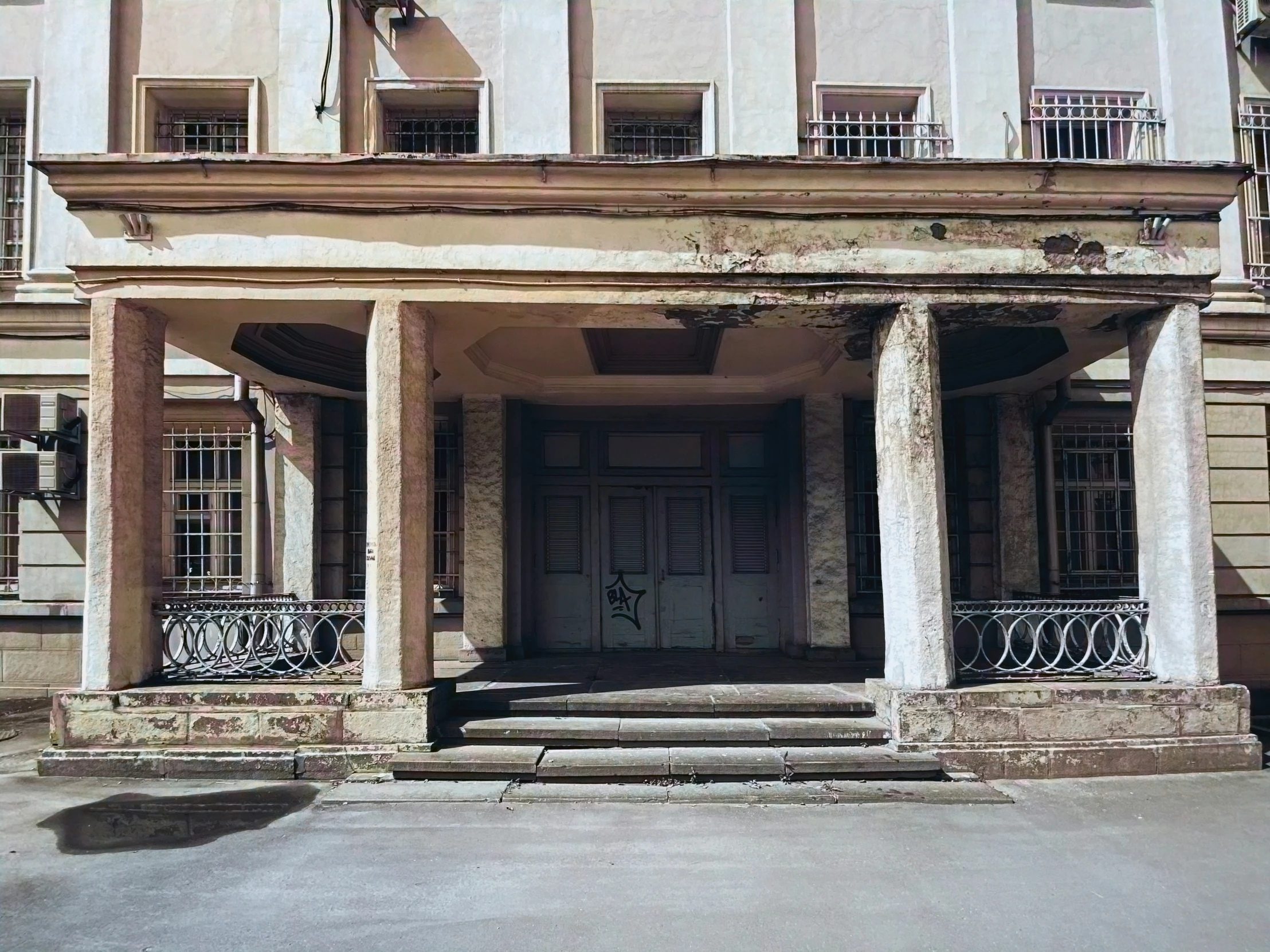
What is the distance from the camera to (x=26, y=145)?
33.0ft

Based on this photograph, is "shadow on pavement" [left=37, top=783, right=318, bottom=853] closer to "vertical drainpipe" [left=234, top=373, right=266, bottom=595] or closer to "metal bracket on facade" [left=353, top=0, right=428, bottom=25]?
"vertical drainpipe" [left=234, top=373, right=266, bottom=595]

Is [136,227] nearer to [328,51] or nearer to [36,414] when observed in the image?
[328,51]

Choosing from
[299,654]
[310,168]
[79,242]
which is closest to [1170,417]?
[310,168]

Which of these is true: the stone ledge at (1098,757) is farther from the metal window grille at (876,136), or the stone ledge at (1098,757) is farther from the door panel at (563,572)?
the metal window grille at (876,136)

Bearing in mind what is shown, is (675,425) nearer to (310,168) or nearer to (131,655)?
(310,168)

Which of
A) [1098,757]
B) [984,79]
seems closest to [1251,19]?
[984,79]

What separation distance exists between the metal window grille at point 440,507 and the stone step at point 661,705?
9.73 ft

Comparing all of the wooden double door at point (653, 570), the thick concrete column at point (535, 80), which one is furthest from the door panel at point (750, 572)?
the thick concrete column at point (535, 80)

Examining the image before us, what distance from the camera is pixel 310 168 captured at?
6797 millimetres

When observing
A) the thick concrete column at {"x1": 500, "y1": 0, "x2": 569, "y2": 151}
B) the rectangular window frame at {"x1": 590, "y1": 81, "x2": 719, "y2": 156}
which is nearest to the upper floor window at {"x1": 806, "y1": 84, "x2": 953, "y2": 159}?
the rectangular window frame at {"x1": 590, "y1": 81, "x2": 719, "y2": 156}

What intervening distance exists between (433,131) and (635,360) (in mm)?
3603

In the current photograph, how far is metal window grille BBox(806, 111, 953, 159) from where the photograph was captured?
32.2 ft

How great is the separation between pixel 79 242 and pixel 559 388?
5005 millimetres

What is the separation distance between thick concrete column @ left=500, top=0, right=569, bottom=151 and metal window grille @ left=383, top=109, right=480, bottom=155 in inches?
21.0
